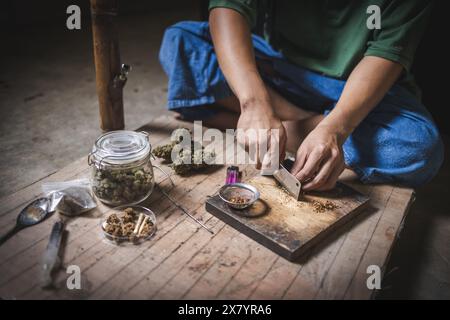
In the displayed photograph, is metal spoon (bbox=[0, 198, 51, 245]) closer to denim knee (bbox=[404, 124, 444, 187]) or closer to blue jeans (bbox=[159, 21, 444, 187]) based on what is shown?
blue jeans (bbox=[159, 21, 444, 187])

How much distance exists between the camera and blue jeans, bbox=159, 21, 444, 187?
160cm

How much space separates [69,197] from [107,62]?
696 mm

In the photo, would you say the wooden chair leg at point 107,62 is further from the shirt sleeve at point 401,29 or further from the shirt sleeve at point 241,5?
the shirt sleeve at point 401,29

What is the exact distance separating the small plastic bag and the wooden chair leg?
49 cm

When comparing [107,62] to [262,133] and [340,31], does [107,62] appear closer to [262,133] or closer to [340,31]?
[262,133]

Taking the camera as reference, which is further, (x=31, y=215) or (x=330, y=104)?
(x=330, y=104)

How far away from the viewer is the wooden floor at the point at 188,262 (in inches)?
43.3

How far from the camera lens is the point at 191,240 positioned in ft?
4.17

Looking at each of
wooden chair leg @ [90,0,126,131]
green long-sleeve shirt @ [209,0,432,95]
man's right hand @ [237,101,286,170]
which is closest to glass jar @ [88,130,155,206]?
man's right hand @ [237,101,286,170]

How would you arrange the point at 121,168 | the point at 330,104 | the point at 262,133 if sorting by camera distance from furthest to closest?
the point at 330,104 → the point at 262,133 → the point at 121,168

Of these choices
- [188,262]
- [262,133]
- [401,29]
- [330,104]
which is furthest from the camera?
[330,104]

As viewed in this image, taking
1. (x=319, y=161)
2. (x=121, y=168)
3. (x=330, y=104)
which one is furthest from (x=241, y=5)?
(x=121, y=168)

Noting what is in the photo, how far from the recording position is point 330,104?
6.12ft
